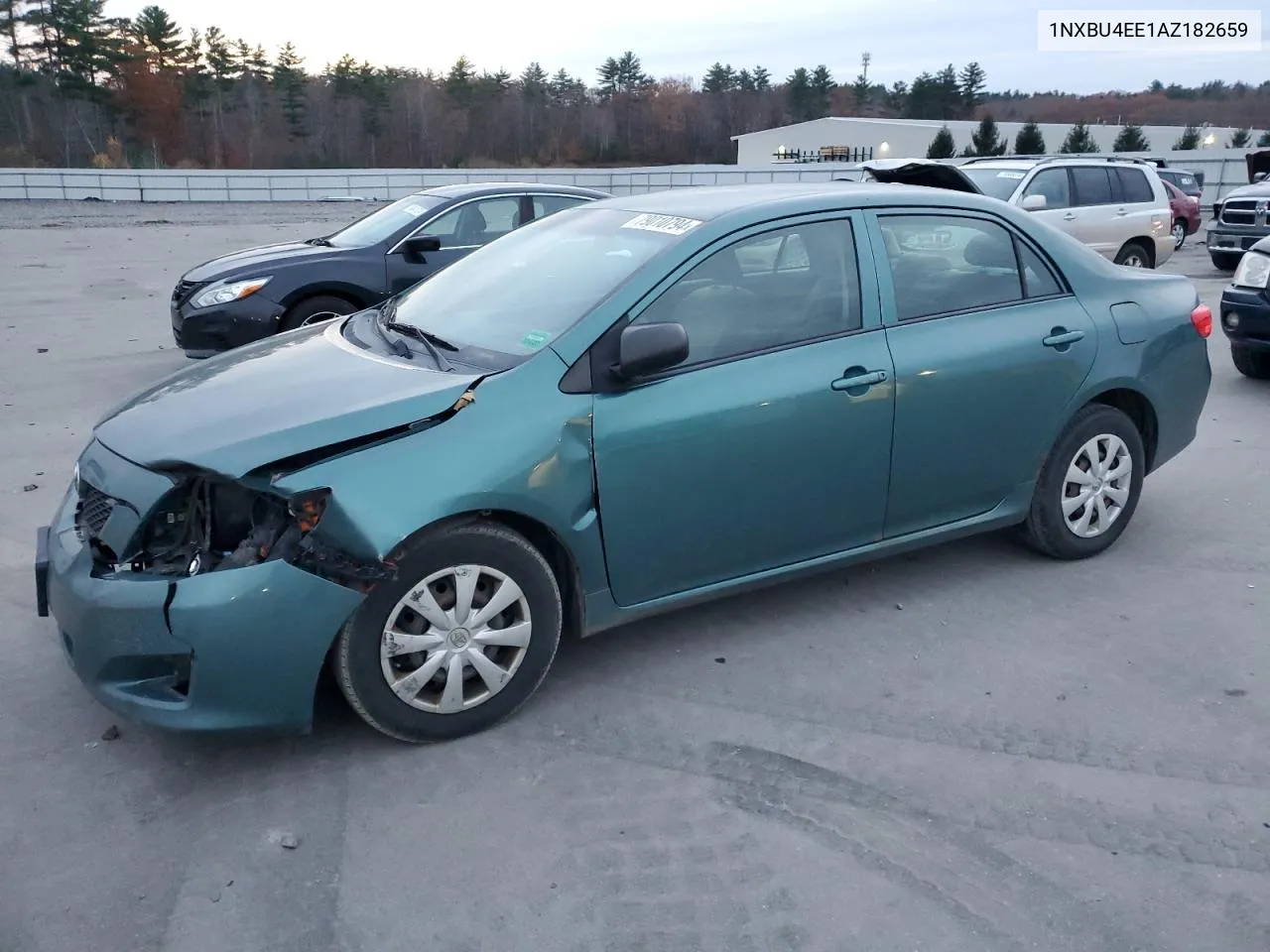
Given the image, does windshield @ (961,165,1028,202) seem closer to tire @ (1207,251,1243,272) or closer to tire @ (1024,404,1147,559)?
tire @ (1207,251,1243,272)

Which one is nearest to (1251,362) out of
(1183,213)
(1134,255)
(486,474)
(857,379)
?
(1134,255)

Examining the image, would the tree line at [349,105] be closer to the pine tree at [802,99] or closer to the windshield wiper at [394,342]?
the pine tree at [802,99]

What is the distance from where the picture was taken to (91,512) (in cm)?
353

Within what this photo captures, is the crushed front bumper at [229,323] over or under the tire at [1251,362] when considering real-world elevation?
over

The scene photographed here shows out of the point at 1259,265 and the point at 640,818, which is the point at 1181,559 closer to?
the point at 640,818

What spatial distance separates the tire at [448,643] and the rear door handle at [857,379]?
1.31 meters

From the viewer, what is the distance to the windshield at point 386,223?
9117 mm

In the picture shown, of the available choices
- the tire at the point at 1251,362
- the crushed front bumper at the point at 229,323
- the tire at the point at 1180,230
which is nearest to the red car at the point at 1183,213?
the tire at the point at 1180,230

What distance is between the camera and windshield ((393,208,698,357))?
3924 millimetres

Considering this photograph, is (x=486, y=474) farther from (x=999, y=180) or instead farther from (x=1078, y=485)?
(x=999, y=180)

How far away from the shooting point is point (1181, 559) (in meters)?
5.16

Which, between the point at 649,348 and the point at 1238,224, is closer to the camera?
the point at 649,348

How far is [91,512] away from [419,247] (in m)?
5.42

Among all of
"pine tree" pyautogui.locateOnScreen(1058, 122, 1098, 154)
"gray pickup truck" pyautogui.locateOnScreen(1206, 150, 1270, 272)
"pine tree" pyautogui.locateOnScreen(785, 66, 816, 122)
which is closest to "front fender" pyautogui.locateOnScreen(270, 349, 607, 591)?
"gray pickup truck" pyautogui.locateOnScreen(1206, 150, 1270, 272)
